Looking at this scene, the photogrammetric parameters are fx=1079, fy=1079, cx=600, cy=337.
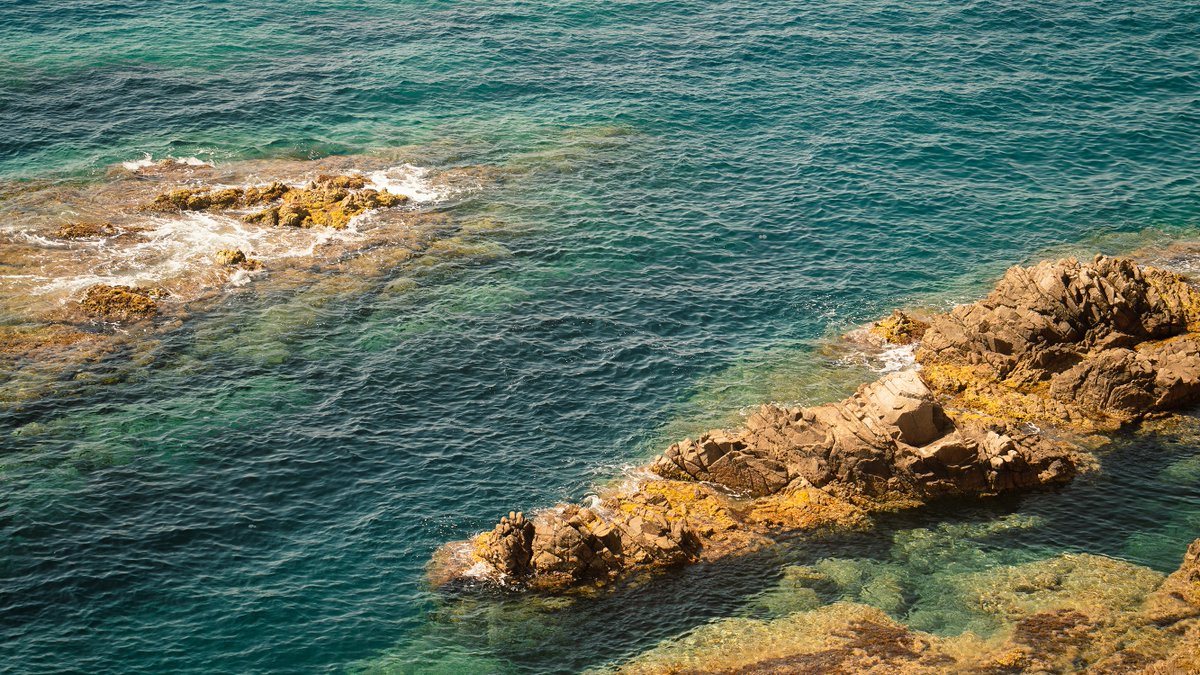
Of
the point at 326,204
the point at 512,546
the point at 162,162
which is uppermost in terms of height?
the point at 162,162

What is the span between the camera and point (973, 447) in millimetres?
53875

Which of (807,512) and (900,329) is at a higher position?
Answer: (900,329)

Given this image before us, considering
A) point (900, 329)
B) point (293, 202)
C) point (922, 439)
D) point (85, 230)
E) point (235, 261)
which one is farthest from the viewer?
point (293, 202)

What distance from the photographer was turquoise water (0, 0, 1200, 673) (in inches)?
1917

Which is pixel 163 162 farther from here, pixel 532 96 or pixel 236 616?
pixel 236 616

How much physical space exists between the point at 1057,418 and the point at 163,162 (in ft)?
236

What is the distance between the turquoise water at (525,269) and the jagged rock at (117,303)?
3842 millimetres

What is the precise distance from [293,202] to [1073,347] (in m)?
56.3

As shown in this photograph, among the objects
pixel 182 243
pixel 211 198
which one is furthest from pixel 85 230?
pixel 211 198

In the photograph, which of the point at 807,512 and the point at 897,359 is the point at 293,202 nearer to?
the point at 897,359

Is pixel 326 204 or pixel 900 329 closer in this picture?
pixel 900 329

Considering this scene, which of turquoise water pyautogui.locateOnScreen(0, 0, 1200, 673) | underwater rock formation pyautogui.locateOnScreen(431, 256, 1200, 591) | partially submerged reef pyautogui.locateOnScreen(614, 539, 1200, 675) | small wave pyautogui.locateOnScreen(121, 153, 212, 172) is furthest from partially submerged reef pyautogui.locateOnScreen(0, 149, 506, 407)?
partially submerged reef pyautogui.locateOnScreen(614, 539, 1200, 675)

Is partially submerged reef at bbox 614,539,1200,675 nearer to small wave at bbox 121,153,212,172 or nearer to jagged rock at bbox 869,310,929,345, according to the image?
jagged rock at bbox 869,310,929,345

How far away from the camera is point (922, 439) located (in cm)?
5488
